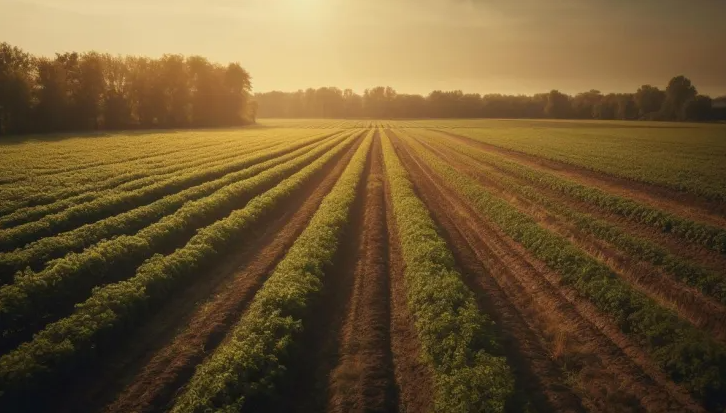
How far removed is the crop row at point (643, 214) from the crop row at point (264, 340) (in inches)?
671

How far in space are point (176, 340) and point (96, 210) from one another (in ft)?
43.9

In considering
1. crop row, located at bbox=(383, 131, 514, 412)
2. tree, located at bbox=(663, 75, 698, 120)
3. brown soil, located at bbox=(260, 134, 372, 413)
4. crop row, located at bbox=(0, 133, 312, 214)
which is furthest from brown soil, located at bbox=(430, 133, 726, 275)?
tree, located at bbox=(663, 75, 698, 120)

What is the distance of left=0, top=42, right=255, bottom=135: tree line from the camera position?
209ft

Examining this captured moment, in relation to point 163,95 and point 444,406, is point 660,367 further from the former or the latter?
point 163,95

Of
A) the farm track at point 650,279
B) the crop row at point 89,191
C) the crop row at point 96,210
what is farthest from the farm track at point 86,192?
the farm track at point 650,279

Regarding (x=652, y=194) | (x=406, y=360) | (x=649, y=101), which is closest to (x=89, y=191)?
(x=406, y=360)

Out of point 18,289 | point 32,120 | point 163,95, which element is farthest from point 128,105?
point 18,289

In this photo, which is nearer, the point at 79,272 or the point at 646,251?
the point at 79,272

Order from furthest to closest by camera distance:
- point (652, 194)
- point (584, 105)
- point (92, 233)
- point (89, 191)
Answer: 1. point (584, 105)
2. point (652, 194)
3. point (89, 191)
4. point (92, 233)

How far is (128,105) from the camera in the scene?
83.2 m

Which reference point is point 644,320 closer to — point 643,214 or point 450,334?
point 450,334

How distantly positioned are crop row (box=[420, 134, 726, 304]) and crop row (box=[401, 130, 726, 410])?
9.14 feet

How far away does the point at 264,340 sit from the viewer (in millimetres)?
9531

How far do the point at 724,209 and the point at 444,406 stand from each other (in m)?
24.4
